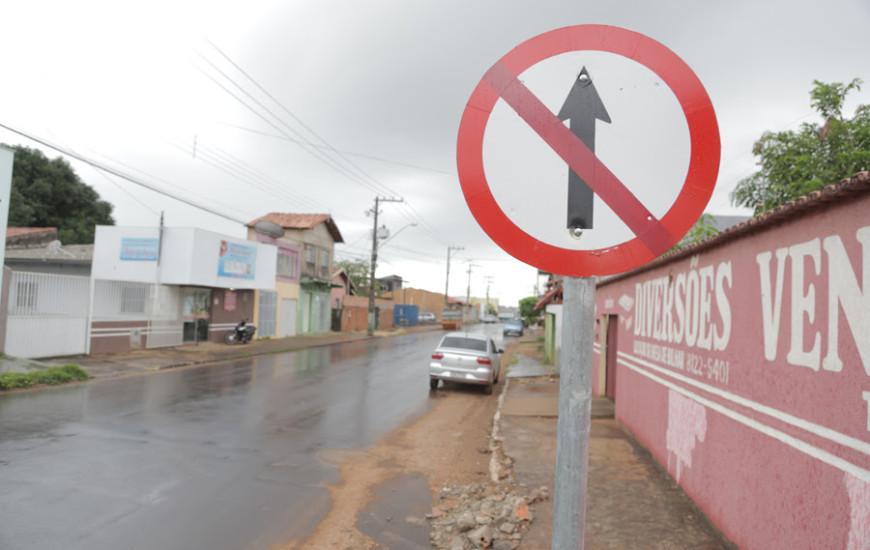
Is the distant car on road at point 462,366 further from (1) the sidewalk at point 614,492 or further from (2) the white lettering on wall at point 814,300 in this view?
(2) the white lettering on wall at point 814,300

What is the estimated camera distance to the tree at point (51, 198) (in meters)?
36.3

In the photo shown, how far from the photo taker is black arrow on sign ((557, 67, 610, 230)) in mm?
1609

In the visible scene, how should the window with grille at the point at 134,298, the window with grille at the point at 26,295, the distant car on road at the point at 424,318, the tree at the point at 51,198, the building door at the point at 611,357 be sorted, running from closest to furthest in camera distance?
1. the building door at the point at 611,357
2. the window with grille at the point at 26,295
3. the window with grille at the point at 134,298
4. the tree at the point at 51,198
5. the distant car on road at the point at 424,318

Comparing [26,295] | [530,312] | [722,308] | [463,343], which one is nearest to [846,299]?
[722,308]

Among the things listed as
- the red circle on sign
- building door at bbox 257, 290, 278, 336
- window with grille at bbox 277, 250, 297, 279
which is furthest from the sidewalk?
window with grille at bbox 277, 250, 297, 279

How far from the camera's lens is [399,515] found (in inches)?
220

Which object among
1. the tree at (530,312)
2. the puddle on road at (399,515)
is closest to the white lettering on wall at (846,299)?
the puddle on road at (399,515)

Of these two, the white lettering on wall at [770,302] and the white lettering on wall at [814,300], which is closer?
the white lettering on wall at [814,300]

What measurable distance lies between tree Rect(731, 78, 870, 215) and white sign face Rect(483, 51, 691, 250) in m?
8.39

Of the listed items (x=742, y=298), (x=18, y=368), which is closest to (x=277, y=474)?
(x=742, y=298)

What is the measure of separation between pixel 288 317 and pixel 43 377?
69.2ft

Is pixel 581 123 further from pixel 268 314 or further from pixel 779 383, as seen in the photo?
pixel 268 314

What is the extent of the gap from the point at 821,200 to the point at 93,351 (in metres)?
20.4

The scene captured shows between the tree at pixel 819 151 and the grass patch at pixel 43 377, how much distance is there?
599 inches
